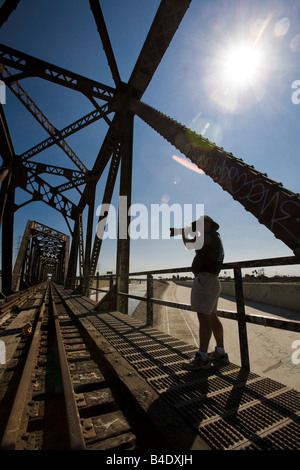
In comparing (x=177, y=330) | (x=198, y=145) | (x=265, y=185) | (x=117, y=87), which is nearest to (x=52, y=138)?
(x=117, y=87)

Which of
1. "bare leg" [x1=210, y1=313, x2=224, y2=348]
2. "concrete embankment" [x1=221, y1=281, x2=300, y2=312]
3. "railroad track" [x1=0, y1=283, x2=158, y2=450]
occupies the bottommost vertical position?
"concrete embankment" [x1=221, y1=281, x2=300, y2=312]

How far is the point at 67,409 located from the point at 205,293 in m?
1.57

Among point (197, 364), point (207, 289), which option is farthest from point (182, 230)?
point (197, 364)

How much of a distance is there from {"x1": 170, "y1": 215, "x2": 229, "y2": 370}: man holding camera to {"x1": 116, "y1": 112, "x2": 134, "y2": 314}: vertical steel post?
3.41 metres

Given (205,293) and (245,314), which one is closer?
(245,314)

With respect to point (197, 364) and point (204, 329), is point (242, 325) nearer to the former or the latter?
point (204, 329)

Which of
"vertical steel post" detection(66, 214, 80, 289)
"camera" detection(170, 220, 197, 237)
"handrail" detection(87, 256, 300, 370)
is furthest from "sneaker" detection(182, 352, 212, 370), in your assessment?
"vertical steel post" detection(66, 214, 80, 289)

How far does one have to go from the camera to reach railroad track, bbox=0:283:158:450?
1.21m

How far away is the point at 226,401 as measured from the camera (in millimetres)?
1560

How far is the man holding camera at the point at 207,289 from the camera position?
7.15ft

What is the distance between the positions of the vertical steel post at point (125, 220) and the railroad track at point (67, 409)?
9.29 feet

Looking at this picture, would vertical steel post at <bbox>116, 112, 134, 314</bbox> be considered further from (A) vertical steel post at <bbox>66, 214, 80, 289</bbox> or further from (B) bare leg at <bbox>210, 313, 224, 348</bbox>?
(A) vertical steel post at <bbox>66, 214, 80, 289</bbox>

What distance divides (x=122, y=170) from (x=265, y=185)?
4.99 meters

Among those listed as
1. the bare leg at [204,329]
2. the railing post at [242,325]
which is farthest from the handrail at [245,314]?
the bare leg at [204,329]
